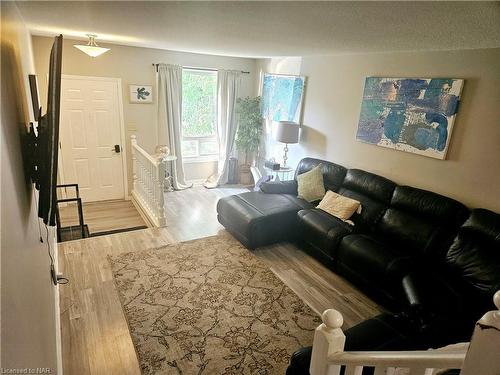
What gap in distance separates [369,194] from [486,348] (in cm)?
337

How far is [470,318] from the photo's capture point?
93.6 inches

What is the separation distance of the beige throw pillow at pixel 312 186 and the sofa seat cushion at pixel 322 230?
0.40 metres

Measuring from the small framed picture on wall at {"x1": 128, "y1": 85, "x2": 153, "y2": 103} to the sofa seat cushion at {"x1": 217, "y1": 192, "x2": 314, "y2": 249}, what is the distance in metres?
2.42

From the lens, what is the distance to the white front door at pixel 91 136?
4.81 metres

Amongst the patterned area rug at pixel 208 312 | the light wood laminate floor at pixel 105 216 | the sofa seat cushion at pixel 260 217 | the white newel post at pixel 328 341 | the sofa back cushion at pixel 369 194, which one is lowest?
the light wood laminate floor at pixel 105 216

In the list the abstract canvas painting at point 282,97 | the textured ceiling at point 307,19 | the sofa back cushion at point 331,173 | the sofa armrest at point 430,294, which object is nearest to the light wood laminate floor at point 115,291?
the sofa armrest at point 430,294

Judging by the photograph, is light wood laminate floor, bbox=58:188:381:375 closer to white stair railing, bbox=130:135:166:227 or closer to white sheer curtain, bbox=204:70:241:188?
white stair railing, bbox=130:135:166:227

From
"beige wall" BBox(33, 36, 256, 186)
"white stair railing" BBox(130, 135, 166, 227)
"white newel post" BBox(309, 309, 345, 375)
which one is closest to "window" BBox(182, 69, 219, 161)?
"beige wall" BBox(33, 36, 256, 186)

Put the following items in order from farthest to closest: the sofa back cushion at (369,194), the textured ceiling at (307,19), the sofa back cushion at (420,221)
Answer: the sofa back cushion at (369,194), the sofa back cushion at (420,221), the textured ceiling at (307,19)

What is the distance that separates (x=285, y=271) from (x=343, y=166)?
1792mm

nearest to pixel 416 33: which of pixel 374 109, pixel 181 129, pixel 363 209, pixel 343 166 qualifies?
pixel 374 109

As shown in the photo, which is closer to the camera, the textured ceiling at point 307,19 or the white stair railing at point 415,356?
the white stair railing at point 415,356

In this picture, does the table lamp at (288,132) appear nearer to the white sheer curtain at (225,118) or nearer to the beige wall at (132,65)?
the white sheer curtain at (225,118)

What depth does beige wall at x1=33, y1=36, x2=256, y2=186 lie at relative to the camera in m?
4.56
